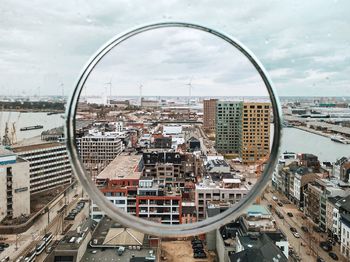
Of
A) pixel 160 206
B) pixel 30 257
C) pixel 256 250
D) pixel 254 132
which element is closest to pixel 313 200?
pixel 160 206

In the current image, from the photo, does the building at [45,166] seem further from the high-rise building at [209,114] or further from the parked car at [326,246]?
the high-rise building at [209,114]

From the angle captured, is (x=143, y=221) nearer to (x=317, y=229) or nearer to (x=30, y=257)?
(x=30, y=257)

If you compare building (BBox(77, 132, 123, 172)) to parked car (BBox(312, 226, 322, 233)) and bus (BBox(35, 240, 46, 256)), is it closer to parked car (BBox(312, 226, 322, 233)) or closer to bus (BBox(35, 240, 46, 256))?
bus (BBox(35, 240, 46, 256))

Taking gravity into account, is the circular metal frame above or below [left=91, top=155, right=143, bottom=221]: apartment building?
above

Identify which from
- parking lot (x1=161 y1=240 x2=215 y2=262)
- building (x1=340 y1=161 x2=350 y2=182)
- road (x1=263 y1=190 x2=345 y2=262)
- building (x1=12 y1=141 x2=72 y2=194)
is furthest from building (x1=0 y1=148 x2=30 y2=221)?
building (x1=340 y1=161 x2=350 y2=182)

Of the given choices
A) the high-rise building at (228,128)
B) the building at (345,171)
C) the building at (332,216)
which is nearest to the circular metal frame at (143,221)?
the building at (332,216)
